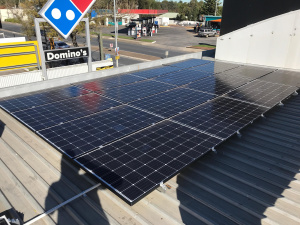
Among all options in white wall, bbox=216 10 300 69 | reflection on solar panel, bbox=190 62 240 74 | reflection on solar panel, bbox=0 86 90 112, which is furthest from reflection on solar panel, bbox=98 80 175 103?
white wall, bbox=216 10 300 69

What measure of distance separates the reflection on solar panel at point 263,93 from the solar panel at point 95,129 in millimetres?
5633

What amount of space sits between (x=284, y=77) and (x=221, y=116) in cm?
964

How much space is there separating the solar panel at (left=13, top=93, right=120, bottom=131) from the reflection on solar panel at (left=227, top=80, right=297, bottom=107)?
683cm

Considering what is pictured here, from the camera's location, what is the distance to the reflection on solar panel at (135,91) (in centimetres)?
1282

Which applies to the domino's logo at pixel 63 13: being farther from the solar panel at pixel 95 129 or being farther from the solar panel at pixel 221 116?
the solar panel at pixel 221 116

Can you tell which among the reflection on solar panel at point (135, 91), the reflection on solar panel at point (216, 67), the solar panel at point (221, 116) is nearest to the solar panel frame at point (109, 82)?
the reflection on solar panel at point (135, 91)

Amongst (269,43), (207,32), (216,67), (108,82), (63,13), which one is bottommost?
(108,82)

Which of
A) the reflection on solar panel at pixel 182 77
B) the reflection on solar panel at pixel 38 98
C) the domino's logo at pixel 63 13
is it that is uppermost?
the domino's logo at pixel 63 13

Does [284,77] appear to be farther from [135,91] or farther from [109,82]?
[109,82]

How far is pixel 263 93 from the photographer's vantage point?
13492 mm

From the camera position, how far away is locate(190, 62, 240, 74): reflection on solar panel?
1932 cm

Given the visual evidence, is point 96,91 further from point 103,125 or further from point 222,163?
point 222,163

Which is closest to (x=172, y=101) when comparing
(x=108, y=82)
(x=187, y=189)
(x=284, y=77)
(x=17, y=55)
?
(x=108, y=82)

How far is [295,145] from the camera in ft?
31.1
